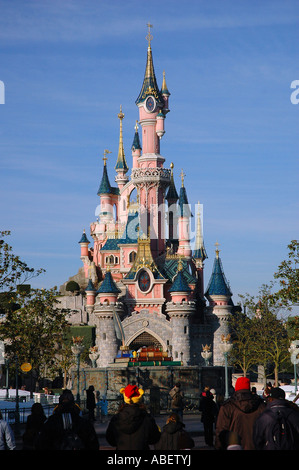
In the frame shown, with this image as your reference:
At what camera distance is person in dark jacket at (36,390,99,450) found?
10.0 m

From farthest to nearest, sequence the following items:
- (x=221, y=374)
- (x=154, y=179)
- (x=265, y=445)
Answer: (x=154, y=179) → (x=221, y=374) → (x=265, y=445)

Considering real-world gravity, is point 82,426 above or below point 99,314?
below

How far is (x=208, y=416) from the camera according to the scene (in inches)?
763

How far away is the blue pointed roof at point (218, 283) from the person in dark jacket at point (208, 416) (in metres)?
53.5

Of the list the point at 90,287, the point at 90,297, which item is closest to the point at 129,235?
the point at 90,287

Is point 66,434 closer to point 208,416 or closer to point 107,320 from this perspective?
point 208,416

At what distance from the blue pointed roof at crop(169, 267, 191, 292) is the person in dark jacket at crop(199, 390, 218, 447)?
5058 centimetres

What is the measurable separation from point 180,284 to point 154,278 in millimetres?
3590

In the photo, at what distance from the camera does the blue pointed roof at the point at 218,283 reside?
7375 centimetres
